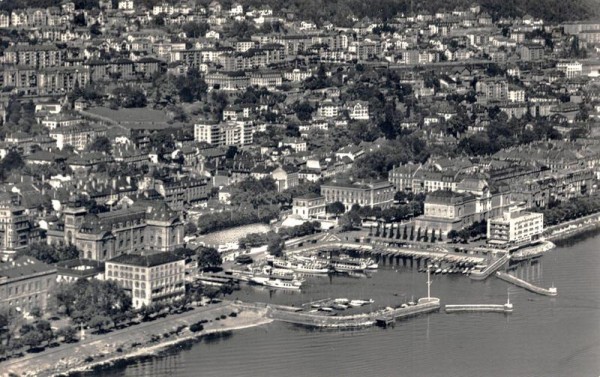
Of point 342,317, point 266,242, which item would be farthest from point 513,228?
point 342,317

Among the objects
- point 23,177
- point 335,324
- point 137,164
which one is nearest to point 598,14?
point 137,164

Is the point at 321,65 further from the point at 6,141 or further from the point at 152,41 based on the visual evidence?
the point at 6,141

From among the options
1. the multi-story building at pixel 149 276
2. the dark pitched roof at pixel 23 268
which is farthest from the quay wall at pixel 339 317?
the dark pitched roof at pixel 23 268

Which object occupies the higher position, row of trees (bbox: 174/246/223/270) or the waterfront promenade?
row of trees (bbox: 174/246/223/270)

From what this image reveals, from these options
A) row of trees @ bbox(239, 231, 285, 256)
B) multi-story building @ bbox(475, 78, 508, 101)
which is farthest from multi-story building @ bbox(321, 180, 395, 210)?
multi-story building @ bbox(475, 78, 508, 101)

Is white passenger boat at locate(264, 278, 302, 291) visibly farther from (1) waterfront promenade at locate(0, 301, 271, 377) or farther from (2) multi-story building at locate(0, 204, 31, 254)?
(2) multi-story building at locate(0, 204, 31, 254)
